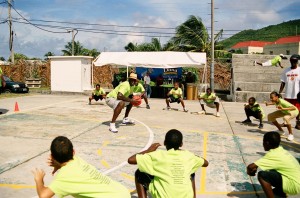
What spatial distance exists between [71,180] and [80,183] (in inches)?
3.3

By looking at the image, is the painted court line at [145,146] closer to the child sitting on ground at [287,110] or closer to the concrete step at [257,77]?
the child sitting on ground at [287,110]

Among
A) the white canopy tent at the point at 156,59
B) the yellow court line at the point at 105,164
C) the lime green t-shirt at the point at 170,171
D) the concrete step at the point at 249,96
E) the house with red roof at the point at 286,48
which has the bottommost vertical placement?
the yellow court line at the point at 105,164

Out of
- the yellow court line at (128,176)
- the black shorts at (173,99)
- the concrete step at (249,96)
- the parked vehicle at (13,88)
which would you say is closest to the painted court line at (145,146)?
the yellow court line at (128,176)

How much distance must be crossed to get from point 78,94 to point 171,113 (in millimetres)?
9322

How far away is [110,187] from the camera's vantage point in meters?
2.99

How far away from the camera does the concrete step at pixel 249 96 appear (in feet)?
60.2

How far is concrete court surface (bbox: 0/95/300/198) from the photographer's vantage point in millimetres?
4973

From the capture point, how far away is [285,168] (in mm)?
4020

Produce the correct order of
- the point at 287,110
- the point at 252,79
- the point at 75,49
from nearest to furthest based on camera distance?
the point at 287,110 < the point at 252,79 < the point at 75,49

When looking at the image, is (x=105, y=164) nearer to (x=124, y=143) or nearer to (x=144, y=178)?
(x=124, y=143)

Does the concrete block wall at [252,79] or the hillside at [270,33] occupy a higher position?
the hillside at [270,33]

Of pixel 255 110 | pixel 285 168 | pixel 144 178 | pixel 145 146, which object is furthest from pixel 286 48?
pixel 144 178

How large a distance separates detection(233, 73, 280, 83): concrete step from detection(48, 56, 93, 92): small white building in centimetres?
1002

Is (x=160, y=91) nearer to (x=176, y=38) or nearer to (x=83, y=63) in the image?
(x=83, y=63)
